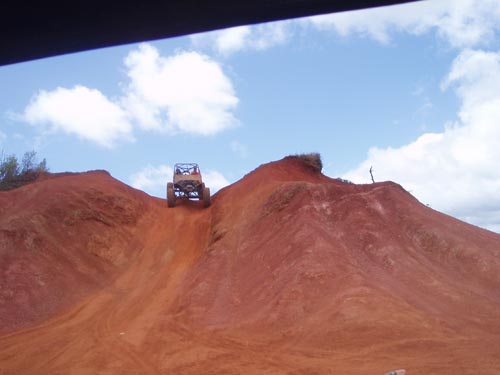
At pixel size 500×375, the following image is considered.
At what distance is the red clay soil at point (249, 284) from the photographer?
13.8 meters

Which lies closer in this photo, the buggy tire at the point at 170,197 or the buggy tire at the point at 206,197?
the buggy tire at the point at 206,197

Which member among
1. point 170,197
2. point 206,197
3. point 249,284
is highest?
point 170,197

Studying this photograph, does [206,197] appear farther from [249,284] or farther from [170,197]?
[249,284]

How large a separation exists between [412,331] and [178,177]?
23982 millimetres

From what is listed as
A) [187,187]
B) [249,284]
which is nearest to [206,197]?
[187,187]

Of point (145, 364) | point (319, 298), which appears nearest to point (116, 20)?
point (145, 364)

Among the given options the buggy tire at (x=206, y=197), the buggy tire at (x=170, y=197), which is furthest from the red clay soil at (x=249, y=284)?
the buggy tire at (x=170, y=197)

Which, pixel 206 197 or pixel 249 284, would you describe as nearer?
pixel 249 284

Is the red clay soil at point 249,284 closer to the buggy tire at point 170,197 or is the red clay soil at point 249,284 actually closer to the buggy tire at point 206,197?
the buggy tire at point 206,197

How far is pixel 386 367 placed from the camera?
11.7 m

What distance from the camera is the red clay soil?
13797 mm

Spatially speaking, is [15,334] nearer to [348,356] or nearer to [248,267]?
[248,267]

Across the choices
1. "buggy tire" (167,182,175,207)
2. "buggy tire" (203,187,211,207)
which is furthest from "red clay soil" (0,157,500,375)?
"buggy tire" (167,182,175,207)

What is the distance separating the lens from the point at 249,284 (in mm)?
20500
